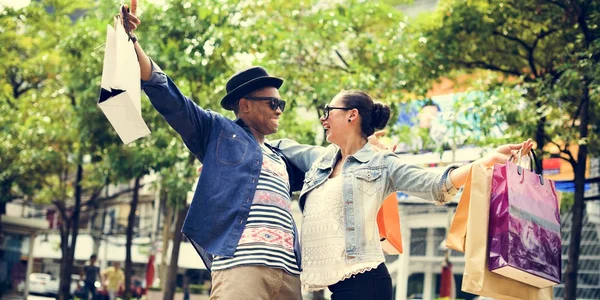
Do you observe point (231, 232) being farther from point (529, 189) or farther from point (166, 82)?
point (529, 189)

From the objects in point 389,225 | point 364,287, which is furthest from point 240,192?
point 389,225

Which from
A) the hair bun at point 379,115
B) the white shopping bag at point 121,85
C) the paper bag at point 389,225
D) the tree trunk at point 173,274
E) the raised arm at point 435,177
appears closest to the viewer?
the white shopping bag at point 121,85

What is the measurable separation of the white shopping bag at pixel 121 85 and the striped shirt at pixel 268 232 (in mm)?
691

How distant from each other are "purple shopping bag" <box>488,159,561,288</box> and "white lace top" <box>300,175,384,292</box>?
22.7 inches

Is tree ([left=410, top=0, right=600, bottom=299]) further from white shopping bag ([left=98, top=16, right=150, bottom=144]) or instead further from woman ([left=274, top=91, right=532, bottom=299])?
white shopping bag ([left=98, top=16, right=150, bottom=144])

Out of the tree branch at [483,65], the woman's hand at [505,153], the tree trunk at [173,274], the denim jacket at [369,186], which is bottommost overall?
the tree trunk at [173,274]

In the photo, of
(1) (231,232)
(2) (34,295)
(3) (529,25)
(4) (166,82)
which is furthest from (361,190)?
(2) (34,295)

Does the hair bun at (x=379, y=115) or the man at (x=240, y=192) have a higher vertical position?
the hair bun at (x=379, y=115)

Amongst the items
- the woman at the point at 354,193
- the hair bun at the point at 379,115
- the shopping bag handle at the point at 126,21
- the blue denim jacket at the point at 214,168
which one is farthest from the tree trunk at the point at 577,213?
the shopping bag handle at the point at 126,21

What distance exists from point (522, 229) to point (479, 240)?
0.22m

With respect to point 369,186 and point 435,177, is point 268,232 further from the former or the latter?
point 435,177

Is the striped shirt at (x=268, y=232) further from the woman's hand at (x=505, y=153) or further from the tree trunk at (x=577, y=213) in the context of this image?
the tree trunk at (x=577, y=213)

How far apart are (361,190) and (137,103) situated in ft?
3.80

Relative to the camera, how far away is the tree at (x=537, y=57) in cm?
1053
